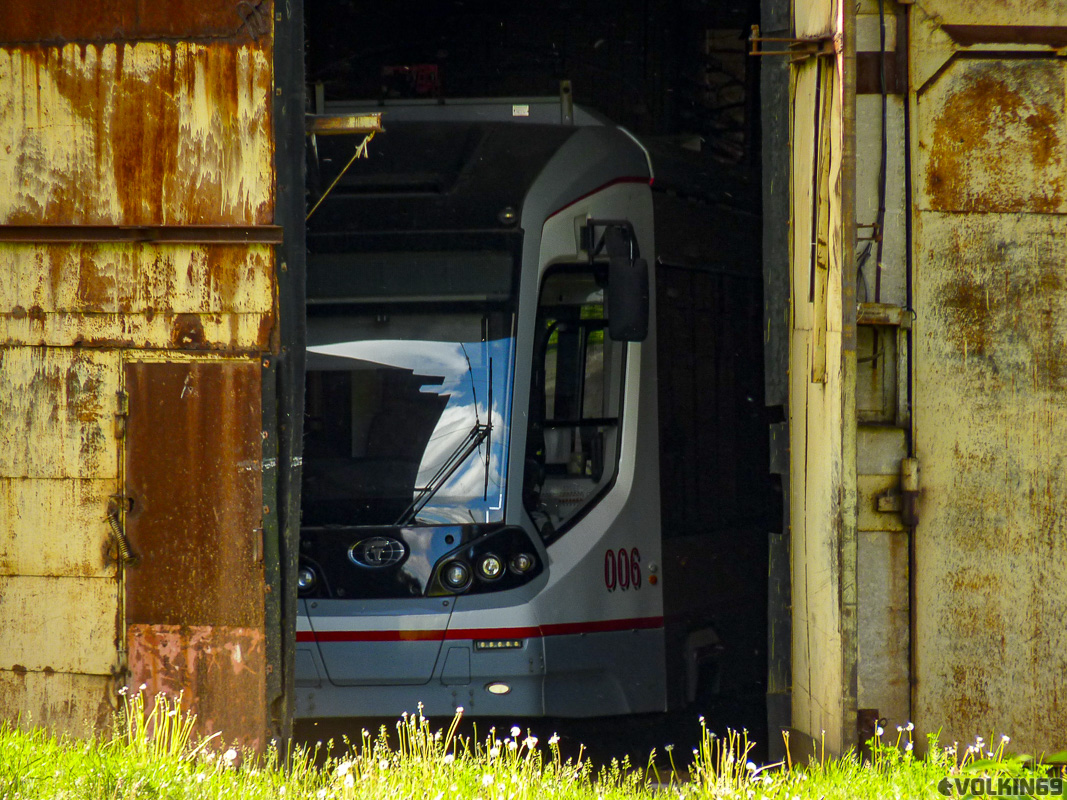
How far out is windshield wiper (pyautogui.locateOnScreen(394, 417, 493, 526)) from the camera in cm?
651

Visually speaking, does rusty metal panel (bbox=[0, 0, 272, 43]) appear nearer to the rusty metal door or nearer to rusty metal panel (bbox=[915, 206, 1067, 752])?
the rusty metal door

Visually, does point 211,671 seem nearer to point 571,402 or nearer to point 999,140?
point 571,402

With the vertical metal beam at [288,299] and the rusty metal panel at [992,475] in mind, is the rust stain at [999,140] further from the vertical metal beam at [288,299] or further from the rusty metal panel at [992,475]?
the vertical metal beam at [288,299]

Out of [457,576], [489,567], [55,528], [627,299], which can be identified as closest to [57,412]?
[55,528]

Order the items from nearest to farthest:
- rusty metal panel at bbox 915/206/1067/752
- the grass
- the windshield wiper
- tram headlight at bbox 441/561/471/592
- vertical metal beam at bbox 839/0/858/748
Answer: the grass < vertical metal beam at bbox 839/0/858/748 < rusty metal panel at bbox 915/206/1067/752 < tram headlight at bbox 441/561/471/592 < the windshield wiper

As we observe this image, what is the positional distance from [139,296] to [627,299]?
8.42 ft

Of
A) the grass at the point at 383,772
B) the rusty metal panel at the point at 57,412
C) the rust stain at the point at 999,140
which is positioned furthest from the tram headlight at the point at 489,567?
the rust stain at the point at 999,140

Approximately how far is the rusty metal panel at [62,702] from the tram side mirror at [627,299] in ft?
9.87

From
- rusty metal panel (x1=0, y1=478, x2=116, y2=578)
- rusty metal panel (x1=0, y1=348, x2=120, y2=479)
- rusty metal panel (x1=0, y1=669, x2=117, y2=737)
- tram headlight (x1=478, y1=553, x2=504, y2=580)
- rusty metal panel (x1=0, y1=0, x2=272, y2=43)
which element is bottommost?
rusty metal panel (x1=0, y1=669, x2=117, y2=737)

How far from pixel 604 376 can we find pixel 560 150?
1272mm

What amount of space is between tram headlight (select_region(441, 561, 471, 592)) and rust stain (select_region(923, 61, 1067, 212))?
2.91m

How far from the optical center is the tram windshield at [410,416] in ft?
21.4

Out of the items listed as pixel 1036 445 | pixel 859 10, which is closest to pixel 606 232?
pixel 859 10

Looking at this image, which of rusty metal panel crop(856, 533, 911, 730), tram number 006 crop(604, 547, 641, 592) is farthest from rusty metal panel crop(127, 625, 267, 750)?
tram number 006 crop(604, 547, 641, 592)
